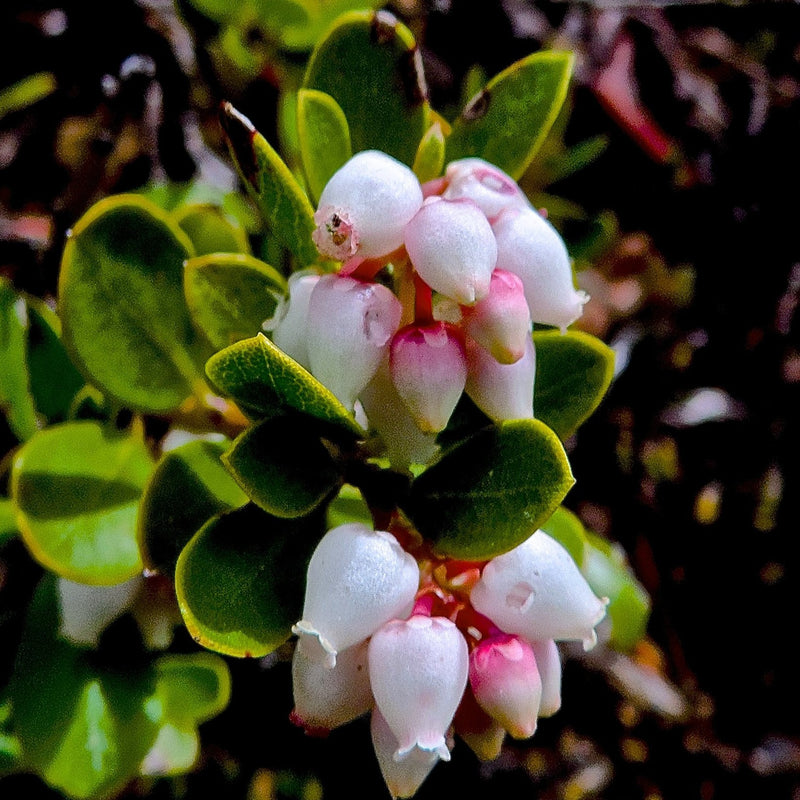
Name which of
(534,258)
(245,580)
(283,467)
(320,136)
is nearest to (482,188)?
(534,258)

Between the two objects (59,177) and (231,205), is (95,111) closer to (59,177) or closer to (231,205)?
A: (59,177)

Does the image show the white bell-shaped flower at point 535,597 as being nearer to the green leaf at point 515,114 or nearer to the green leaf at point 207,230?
the green leaf at point 515,114

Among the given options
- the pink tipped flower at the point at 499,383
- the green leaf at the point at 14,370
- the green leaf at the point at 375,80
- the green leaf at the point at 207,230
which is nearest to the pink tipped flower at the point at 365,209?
the pink tipped flower at the point at 499,383

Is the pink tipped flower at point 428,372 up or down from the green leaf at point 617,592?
up

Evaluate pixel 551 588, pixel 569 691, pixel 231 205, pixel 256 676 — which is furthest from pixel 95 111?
pixel 569 691

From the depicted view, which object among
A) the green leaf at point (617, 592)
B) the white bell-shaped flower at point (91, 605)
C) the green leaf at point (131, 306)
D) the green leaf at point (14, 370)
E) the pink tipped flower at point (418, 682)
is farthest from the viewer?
the green leaf at point (617, 592)

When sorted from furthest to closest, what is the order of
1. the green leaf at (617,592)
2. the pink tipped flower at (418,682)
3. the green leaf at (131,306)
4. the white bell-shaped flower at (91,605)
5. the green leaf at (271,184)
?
the green leaf at (617,592)
the white bell-shaped flower at (91,605)
the green leaf at (131,306)
the green leaf at (271,184)
the pink tipped flower at (418,682)
